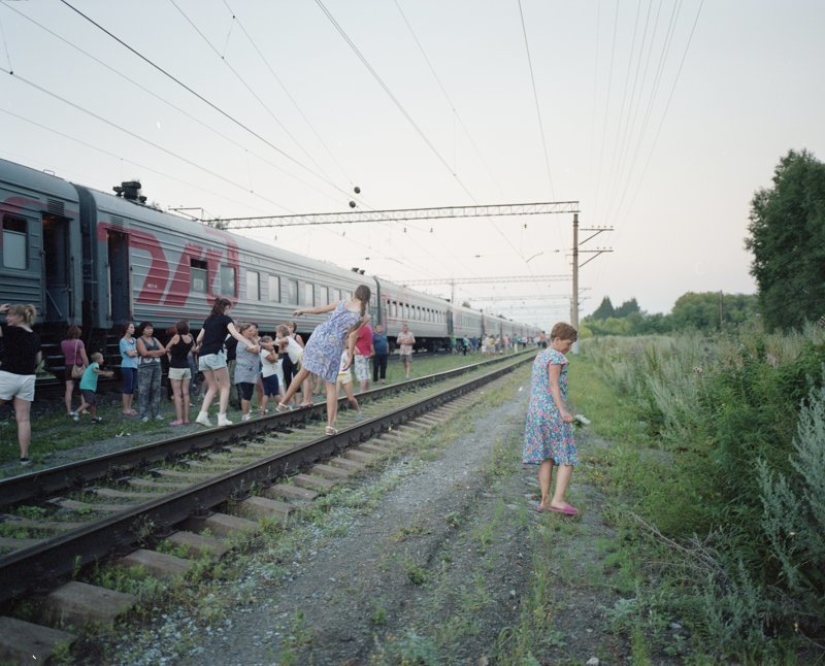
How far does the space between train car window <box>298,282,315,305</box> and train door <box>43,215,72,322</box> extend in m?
8.50

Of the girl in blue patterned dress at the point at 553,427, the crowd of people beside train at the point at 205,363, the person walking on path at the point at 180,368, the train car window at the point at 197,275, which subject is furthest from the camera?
the train car window at the point at 197,275

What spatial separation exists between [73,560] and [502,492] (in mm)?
3806

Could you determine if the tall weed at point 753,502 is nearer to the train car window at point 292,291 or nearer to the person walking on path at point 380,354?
the person walking on path at point 380,354

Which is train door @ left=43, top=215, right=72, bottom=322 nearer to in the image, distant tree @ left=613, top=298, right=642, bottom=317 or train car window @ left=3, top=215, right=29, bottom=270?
train car window @ left=3, top=215, right=29, bottom=270

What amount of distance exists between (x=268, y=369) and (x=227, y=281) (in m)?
5.58

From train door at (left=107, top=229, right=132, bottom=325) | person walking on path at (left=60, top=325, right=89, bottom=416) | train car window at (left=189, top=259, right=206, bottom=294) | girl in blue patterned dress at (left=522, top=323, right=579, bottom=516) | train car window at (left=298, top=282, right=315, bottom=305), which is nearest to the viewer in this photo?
girl in blue patterned dress at (left=522, top=323, right=579, bottom=516)

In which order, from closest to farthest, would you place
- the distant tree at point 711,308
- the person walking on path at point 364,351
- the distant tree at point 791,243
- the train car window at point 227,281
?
1. the person walking on path at point 364,351
2. the train car window at point 227,281
3. the distant tree at point 791,243
4. the distant tree at point 711,308

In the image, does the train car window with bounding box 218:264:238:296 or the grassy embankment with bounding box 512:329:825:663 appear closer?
the grassy embankment with bounding box 512:329:825:663

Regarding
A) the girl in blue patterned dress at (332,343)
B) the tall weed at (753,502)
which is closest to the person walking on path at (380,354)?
the girl in blue patterned dress at (332,343)

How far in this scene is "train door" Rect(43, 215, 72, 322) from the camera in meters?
11.1

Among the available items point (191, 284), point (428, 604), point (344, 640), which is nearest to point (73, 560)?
point (344, 640)

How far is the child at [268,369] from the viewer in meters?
10.4

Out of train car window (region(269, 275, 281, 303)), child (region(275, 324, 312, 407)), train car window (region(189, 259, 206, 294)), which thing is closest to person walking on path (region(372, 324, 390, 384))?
train car window (region(269, 275, 281, 303))

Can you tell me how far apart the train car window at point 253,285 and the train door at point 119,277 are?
4.20 meters
